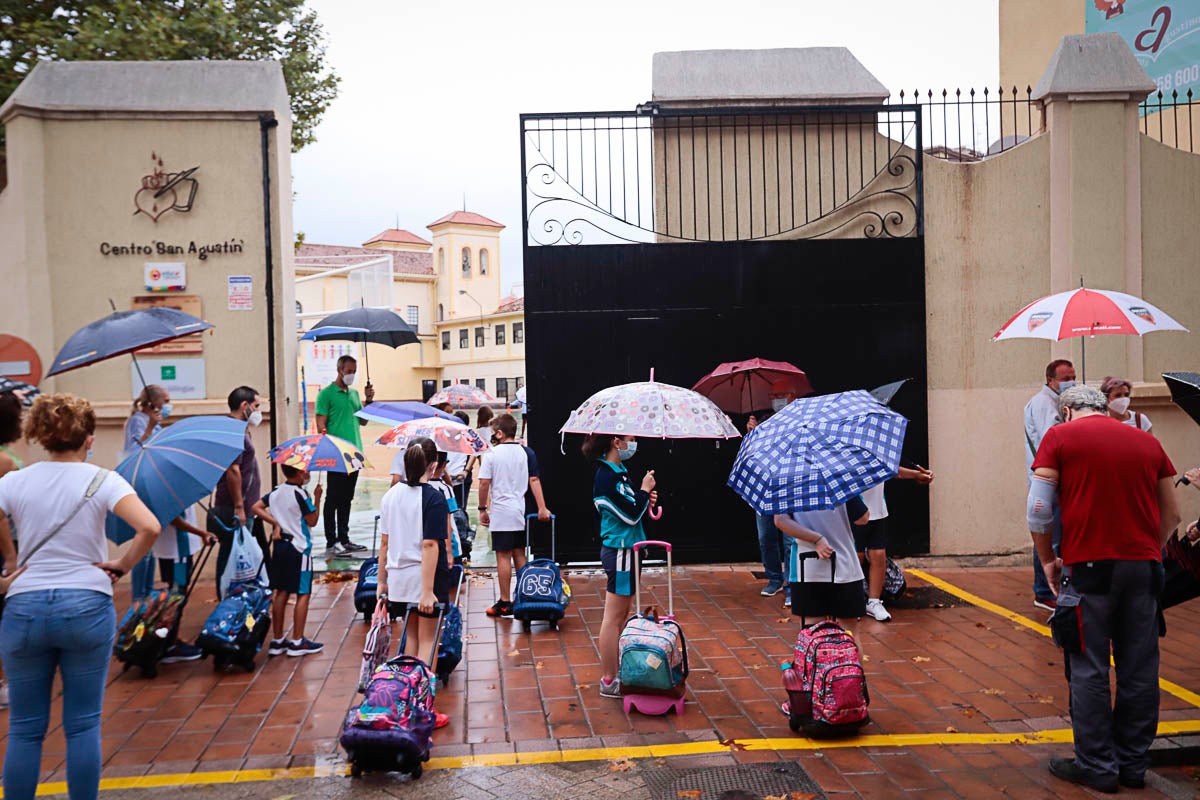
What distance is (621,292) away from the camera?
33.6 ft

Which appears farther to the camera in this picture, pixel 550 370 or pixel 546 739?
Answer: pixel 550 370

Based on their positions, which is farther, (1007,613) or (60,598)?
(1007,613)

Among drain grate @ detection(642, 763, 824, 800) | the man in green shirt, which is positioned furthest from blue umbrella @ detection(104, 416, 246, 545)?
the man in green shirt

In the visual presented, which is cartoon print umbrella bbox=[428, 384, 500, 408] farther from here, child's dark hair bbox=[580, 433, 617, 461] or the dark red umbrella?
child's dark hair bbox=[580, 433, 617, 461]

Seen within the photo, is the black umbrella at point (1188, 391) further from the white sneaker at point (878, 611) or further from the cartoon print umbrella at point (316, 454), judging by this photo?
the cartoon print umbrella at point (316, 454)

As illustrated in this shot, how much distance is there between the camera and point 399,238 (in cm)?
7969

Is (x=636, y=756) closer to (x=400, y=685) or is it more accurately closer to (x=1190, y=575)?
(x=400, y=685)

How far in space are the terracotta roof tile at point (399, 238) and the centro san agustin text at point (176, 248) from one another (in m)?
69.4

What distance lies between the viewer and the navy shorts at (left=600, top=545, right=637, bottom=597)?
6043mm

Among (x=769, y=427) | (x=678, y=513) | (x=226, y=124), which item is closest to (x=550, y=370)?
(x=678, y=513)

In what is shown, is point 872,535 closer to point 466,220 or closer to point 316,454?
point 316,454

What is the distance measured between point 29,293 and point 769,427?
308 inches

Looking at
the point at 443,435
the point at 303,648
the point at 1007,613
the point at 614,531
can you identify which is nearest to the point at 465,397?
the point at 443,435

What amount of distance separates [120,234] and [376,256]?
182 ft
